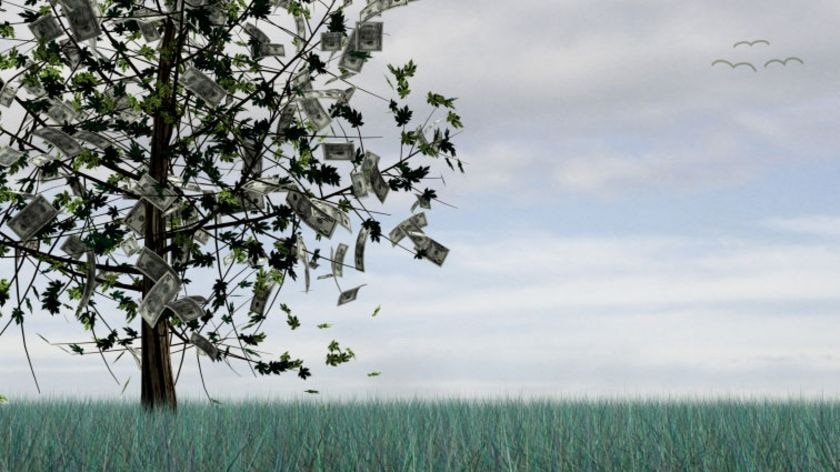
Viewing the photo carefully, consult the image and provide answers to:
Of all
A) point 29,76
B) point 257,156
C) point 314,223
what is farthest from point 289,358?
point 29,76

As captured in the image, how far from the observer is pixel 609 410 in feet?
23.8

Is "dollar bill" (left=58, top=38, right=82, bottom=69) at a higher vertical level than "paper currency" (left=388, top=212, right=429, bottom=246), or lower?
higher

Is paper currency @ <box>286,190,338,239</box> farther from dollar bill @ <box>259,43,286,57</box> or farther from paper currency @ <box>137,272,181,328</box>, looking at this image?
dollar bill @ <box>259,43,286,57</box>

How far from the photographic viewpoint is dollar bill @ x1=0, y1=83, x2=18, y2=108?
5.70 m

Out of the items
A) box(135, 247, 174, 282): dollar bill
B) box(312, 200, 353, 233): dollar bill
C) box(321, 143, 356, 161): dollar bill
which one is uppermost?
box(321, 143, 356, 161): dollar bill

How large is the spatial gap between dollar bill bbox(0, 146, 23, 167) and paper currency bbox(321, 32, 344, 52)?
2031mm

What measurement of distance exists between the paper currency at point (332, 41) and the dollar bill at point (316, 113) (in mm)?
347

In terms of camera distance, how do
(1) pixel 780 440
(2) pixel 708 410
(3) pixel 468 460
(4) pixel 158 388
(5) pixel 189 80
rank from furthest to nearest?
(2) pixel 708 410, (4) pixel 158 388, (5) pixel 189 80, (1) pixel 780 440, (3) pixel 468 460

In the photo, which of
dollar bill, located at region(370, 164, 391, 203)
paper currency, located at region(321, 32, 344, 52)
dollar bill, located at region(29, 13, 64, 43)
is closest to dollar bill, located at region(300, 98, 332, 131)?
paper currency, located at region(321, 32, 344, 52)

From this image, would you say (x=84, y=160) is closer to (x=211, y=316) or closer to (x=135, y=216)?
(x=135, y=216)

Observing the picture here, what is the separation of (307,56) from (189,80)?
0.79 meters

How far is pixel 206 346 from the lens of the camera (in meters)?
6.12

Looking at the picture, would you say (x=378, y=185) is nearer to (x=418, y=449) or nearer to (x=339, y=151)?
(x=339, y=151)

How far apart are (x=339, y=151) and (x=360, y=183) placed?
1.03 ft
